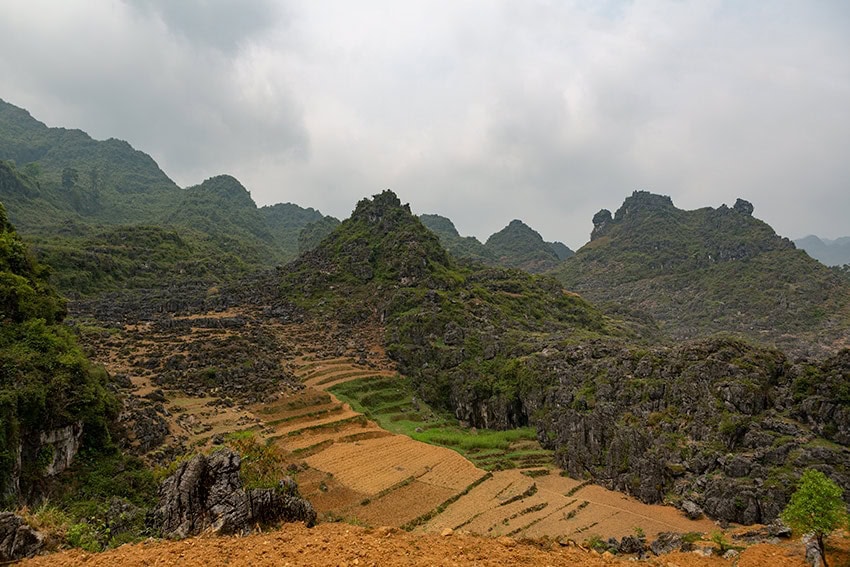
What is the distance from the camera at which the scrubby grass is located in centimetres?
3891

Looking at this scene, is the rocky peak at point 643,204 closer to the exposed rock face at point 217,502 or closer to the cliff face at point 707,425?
the cliff face at point 707,425

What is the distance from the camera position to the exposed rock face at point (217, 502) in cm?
1243

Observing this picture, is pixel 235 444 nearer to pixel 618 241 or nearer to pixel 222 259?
pixel 222 259

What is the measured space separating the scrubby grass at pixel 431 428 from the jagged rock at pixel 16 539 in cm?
3107

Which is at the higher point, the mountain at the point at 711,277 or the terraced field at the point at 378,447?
the mountain at the point at 711,277

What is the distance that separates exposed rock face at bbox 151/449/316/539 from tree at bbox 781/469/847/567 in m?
14.9

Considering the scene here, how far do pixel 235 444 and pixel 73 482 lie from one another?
914cm

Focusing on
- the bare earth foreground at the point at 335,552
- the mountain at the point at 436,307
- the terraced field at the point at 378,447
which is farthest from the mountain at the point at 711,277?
the bare earth foreground at the point at 335,552

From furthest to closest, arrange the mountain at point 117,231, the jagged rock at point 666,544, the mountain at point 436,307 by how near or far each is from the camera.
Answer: the mountain at point 117,231 < the mountain at point 436,307 < the jagged rock at point 666,544

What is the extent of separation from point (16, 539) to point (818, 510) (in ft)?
68.9

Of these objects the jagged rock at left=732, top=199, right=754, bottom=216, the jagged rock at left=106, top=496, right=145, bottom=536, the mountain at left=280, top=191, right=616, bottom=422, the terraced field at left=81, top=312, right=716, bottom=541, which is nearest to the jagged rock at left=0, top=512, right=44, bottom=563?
the jagged rock at left=106, top=496, right=145, bottom=536

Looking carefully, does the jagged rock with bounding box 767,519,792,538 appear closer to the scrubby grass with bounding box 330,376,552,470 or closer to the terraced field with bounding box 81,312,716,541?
the terraced field with bounding box 81,312,716,541

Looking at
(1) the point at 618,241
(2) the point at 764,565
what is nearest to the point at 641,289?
(1) the point at 618,241

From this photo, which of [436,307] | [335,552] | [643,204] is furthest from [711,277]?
[335,552]
